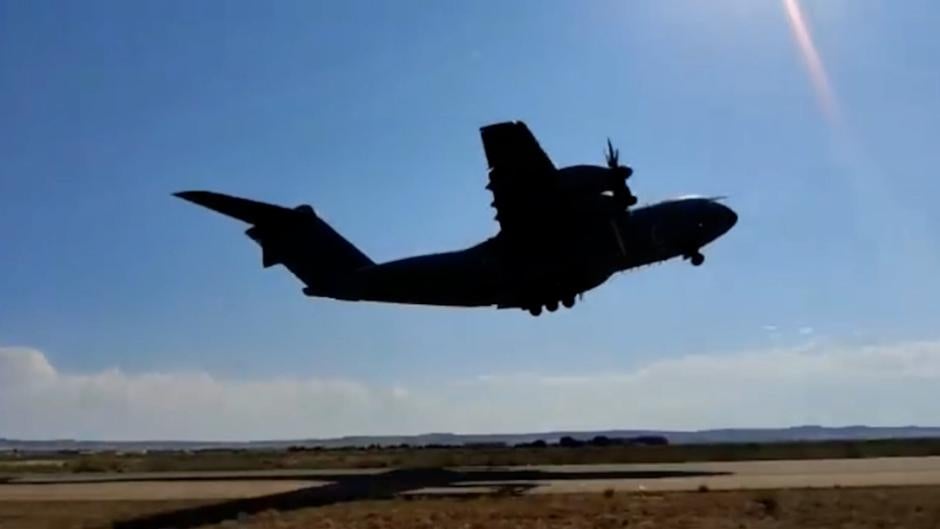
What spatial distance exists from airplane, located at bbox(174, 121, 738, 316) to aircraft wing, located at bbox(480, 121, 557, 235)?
0.04 metres

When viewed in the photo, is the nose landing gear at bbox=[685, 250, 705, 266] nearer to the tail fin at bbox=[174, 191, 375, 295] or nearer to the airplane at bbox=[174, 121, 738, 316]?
the airplane at bbox=[174, 121, 738, 316]

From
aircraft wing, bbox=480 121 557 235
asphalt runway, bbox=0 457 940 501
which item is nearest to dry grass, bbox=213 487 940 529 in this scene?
asphalt runway, bbox=0 457 940 501

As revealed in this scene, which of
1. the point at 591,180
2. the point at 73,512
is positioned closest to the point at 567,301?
the point at 591,180

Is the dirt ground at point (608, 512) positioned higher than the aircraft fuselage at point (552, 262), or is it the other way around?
the aircraft fuselage at point (552, 262)

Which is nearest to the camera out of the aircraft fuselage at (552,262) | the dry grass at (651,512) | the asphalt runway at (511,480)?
the dry grass at (651,512)

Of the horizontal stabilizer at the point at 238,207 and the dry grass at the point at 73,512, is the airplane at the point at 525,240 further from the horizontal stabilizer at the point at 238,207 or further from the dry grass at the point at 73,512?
the dry grass at the point at 73,512

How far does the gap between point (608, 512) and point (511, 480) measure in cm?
1078

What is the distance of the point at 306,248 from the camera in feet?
162

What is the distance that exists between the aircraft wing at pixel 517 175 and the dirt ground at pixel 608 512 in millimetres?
13395

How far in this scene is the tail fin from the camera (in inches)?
1890

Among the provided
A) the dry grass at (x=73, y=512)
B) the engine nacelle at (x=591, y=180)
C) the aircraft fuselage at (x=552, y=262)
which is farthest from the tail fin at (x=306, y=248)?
the dry grass at (x=73, y=512)

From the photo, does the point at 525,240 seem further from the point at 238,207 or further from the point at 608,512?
the point at 608,512

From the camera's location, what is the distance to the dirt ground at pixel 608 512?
Answer: 23.4 meters

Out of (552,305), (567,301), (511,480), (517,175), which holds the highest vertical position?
(517,175)
